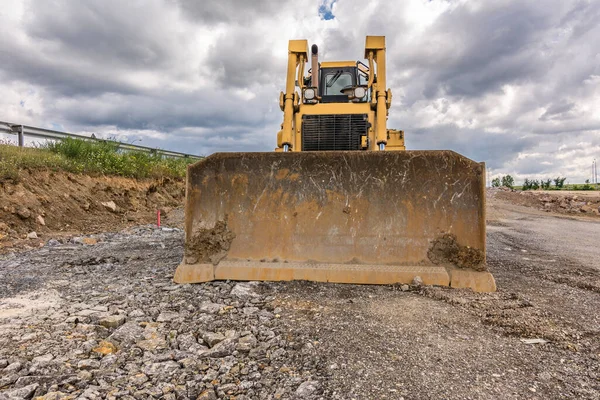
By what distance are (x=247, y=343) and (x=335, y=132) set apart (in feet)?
14.7

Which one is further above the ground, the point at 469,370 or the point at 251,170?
the point at 251,170

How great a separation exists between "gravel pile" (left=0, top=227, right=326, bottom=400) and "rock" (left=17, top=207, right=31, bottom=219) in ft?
12.6

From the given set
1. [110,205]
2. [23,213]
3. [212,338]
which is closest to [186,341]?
[212,338]

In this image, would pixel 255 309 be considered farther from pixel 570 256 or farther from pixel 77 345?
pixel 570 256

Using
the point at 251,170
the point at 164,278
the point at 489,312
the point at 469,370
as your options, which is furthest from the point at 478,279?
the point at 164,278

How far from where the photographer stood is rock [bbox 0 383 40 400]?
1.86 metres

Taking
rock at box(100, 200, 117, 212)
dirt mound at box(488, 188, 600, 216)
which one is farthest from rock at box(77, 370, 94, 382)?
dirt mound at box(488, 188, 600, 216)

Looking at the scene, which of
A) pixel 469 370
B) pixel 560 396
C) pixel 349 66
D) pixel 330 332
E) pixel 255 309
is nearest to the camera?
pixel 560 396

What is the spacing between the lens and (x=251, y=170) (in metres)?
4.12

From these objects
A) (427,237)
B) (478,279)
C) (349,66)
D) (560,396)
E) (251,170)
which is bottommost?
(560,396)

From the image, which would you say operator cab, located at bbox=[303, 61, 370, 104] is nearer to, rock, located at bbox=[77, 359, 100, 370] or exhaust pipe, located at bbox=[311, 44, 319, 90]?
exhaust pipe, located at bbox=[311, 44, 319, 90]

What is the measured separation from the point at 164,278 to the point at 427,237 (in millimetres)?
2843

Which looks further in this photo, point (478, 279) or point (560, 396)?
point (478, 279)

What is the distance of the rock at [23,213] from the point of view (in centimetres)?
A: 727
